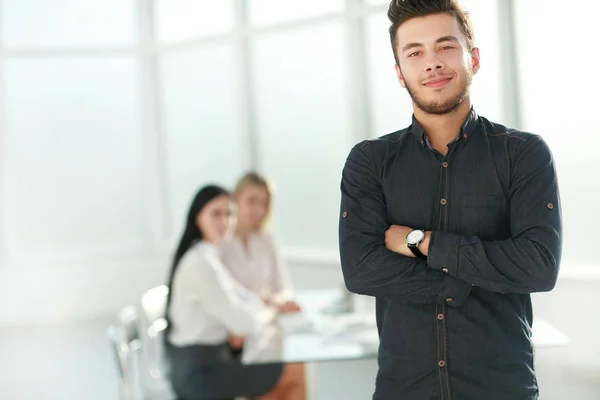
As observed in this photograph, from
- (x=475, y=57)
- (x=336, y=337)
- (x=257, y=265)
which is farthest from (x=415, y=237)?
(x=257, y=265)

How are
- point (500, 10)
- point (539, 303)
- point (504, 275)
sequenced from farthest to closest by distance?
point (500, 10), point (539, 303), point (504, 275)

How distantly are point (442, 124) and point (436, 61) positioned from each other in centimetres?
15

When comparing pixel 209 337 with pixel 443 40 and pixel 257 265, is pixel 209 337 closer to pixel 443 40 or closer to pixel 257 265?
pixel 257 265

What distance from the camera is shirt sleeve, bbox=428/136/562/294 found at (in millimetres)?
1327

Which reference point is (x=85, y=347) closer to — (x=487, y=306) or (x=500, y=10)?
(x=500, y=10)

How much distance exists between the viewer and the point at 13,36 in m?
6.45

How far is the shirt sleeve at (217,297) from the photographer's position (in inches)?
113

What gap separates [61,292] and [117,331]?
4136 mm

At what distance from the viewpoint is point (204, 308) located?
115 inches

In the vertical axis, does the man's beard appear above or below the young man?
above

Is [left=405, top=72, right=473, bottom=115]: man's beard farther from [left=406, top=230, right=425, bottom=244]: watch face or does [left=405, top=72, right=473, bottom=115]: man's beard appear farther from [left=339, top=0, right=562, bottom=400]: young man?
[left=406, top=230, right=425, bottom=244]: watch face

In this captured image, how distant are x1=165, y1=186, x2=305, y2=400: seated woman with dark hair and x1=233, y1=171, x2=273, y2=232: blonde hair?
951 millimetres

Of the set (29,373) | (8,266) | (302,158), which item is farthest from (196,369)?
(8,266)

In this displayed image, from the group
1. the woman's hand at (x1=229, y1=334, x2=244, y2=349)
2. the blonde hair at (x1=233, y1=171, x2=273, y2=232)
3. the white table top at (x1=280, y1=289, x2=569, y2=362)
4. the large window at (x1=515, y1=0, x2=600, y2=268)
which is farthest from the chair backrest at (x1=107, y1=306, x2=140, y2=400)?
the large window at (x1=515, y1=0, x2=600, y2=268)
